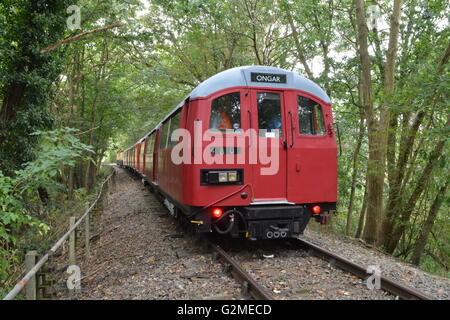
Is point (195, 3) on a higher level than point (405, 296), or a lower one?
higher

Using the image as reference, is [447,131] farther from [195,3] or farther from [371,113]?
[195,3]

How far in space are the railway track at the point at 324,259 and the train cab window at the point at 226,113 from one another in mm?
2015

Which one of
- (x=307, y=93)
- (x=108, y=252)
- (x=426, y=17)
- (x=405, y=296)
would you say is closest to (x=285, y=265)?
(x=405, y=296)

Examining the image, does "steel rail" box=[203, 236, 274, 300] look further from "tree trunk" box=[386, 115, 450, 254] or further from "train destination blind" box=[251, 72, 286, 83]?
"tree trunk" box=[386, 115, 450, 254]

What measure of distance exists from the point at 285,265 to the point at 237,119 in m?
2.40

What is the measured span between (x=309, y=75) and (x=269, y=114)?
295 inches

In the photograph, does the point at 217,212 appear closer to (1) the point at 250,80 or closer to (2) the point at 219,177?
(2) the point at 219,177

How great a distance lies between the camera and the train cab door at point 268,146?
553cm

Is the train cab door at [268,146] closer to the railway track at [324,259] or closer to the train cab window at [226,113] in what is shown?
the train cab window at [226,113]

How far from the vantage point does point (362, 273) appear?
14.7ft

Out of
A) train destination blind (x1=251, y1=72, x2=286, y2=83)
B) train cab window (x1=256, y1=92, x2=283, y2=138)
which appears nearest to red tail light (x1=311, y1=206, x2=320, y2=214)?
train cab window (x1=256, y1=92, x2=283, y2=138)

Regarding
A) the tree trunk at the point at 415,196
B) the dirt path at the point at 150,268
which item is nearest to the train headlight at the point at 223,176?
the dirt path at the point at 150,268

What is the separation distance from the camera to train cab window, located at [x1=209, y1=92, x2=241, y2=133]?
5.48m

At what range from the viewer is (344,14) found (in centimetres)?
1279
